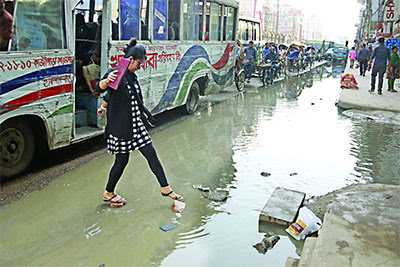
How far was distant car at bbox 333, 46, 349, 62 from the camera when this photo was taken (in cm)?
3516

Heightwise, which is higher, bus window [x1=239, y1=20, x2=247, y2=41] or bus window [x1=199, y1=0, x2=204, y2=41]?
bus window [x1=239, y1=20, x2=247, y2=41]

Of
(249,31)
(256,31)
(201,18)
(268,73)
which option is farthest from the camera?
(256,31)

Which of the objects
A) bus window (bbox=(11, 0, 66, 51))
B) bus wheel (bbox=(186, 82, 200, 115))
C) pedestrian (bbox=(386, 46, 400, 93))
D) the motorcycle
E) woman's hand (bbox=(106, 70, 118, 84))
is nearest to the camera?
woman's hand (bbox=(106, 70, 118, 84))

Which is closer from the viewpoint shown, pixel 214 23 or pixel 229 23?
pixel 214 23

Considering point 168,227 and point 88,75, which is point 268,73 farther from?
point 168,227

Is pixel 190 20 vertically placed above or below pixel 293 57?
above

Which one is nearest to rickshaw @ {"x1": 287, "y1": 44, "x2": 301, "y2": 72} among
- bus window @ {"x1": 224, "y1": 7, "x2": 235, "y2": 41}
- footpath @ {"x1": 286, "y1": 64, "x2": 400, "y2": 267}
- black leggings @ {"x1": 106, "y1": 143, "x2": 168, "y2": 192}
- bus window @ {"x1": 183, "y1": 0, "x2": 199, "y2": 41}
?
bus window @ {"x1": 224, "y1": 7, "x2": 235, "y2": 41}

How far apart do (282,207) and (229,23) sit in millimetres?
8507

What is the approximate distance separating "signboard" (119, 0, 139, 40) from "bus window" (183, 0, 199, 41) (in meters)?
1.98

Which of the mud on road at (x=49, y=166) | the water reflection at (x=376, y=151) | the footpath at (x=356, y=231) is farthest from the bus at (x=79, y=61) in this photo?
the water reflection at (x=376, y=151)

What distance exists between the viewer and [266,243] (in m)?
3.64

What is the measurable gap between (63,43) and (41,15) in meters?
0.47

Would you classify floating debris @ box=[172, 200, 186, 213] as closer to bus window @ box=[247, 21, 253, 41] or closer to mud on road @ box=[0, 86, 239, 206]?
mud on road @ box=[0, 86, 239, 206]

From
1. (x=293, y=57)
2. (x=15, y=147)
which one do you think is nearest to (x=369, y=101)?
(x=15, y=147)
